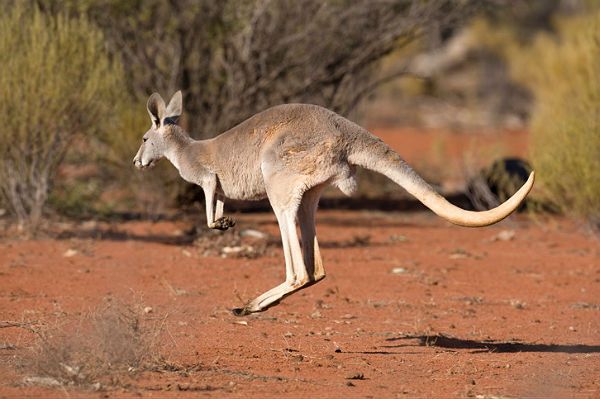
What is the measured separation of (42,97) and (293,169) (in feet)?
18.2

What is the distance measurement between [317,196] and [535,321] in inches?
104

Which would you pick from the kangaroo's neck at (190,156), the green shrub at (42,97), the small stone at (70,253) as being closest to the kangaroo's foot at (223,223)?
the kangaroo's neck at (190,156)

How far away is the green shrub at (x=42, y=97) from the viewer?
38.0 feet

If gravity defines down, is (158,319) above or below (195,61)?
below

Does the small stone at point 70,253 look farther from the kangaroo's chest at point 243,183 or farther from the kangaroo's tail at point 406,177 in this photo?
the kangaroo's tail at point 406,177

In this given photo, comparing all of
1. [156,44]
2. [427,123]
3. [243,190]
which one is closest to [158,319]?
[243,190]

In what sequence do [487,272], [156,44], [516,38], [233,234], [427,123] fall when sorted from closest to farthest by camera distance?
1. [487,272]
2. [233,234]
3. [156,44]
4. [427,123]
5. [516,38]

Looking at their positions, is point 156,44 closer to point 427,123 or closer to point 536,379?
point 536,379

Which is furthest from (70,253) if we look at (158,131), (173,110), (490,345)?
(490,345)

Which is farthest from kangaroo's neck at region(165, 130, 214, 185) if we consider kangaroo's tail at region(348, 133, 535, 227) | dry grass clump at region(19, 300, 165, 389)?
dry grass clump at region(19, 300, 165, 389)

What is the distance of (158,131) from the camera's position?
7.76m

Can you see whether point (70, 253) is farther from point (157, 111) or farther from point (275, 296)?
point (275, 296)

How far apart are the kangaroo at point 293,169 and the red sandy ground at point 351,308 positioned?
68cm

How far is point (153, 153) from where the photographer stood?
306 inches
